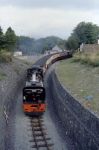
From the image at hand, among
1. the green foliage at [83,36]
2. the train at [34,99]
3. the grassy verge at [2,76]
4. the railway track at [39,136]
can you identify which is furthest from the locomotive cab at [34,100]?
the green foliage at [83,36]

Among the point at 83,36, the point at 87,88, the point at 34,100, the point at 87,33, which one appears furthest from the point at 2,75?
the point at 87,33

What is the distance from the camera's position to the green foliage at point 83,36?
126 m

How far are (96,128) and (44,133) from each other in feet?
36.5

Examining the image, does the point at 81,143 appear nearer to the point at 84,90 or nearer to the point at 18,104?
the point at 84,90

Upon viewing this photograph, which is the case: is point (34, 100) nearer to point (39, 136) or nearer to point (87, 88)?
point (87, 88)

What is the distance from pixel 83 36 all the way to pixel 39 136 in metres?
104

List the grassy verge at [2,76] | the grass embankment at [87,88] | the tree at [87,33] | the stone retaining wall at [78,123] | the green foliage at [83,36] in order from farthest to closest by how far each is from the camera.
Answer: the tree at [87,33] → the green foliage at [83,36] → the grassy verge at [2,76] → the grass embankment at [87,88] → the stone retaining wall at [78,123]

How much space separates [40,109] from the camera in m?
38.8

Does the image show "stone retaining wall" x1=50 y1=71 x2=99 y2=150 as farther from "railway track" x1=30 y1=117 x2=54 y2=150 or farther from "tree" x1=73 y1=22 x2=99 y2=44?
"tree" x1=73 y1=22 x2=99 y2=44

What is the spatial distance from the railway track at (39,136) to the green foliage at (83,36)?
88.7m

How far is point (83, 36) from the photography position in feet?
441

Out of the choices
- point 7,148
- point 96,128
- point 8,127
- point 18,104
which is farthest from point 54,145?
point 18,104

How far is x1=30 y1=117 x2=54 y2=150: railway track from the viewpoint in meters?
29.3

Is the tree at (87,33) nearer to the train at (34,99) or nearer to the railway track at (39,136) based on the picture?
the train at (34,99)
